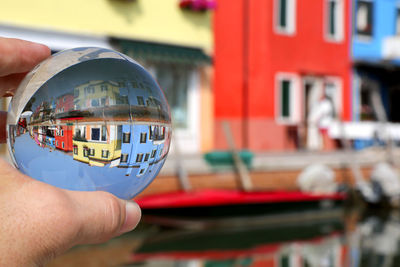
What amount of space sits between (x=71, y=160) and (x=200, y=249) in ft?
21.1

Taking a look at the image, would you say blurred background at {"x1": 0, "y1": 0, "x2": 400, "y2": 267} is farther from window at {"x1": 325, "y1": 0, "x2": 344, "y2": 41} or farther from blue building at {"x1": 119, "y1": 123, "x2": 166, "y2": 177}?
blue building at {"x1": 119, "y1": 123, "x2": 166, "y2": 177}

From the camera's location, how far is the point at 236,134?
13086 mm

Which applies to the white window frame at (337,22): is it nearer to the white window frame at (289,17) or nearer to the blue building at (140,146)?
the white window frame at (289,17)

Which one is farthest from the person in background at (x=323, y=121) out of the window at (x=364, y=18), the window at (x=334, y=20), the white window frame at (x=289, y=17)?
the window at (x=364, y=18)

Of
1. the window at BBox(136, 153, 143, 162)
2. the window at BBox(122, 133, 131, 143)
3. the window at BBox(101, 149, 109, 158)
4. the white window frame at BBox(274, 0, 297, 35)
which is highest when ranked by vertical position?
the white window frame at BBox(274, 0, 297, 35)

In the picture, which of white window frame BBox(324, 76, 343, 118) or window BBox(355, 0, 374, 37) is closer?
white window frame BBox(324, 76, 343, 118)

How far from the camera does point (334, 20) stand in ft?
50.9

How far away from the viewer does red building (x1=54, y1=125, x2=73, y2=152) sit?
1.11 meters

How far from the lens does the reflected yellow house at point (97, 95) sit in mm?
1122

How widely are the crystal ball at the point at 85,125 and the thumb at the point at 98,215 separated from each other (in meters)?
0.05

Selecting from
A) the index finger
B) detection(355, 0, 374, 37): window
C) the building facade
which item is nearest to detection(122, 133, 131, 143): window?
the index finger

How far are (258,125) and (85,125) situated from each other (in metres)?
12.4

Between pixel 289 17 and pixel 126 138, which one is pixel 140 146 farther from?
pixel 289 17

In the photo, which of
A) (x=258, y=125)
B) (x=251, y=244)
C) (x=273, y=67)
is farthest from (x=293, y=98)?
Result: (x=251, y=244)
